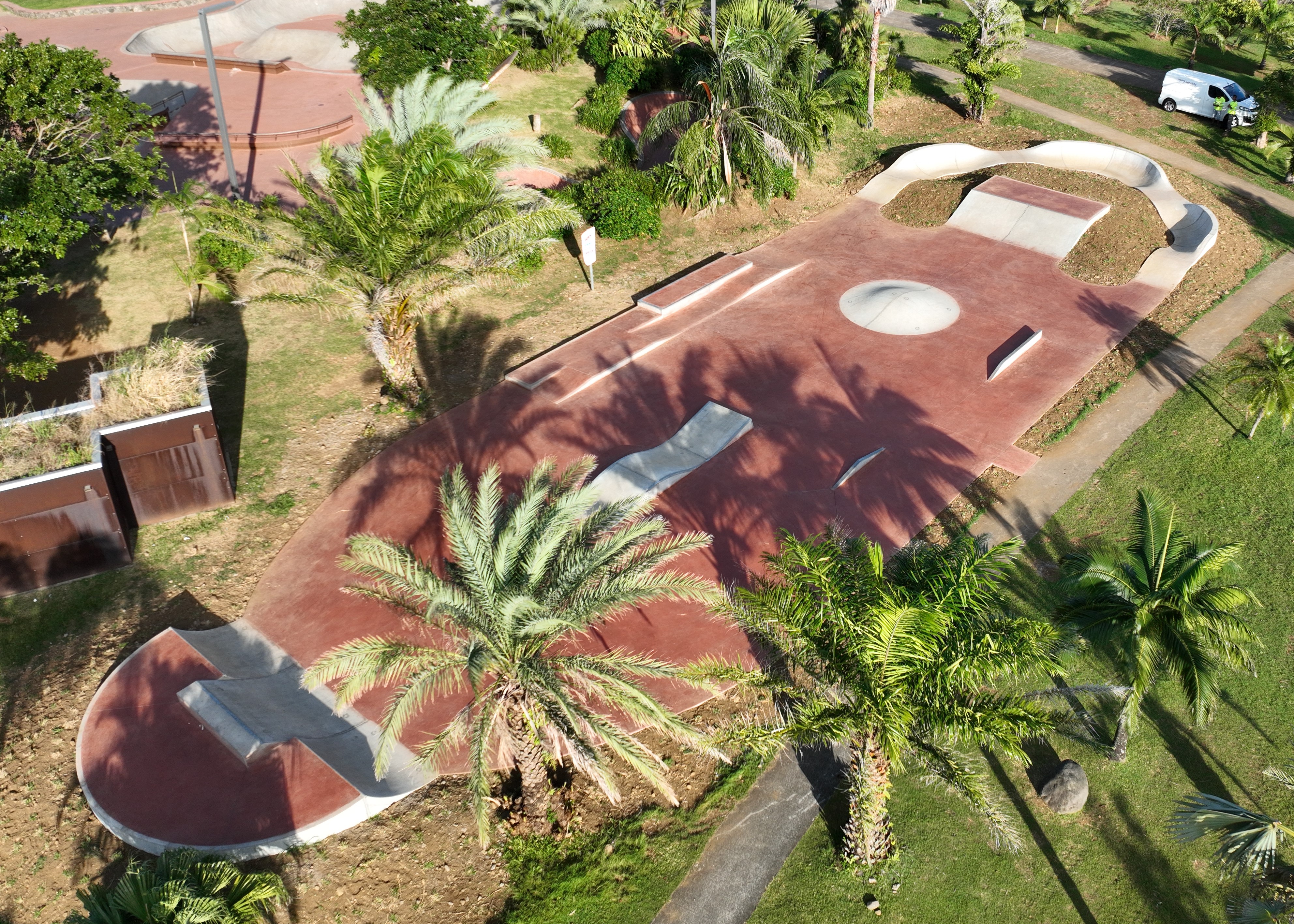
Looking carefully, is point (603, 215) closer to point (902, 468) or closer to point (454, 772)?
point (902, 468)

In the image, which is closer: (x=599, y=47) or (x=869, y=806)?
(x=869, y=806)

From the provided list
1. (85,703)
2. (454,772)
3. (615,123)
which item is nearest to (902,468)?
(454,772)

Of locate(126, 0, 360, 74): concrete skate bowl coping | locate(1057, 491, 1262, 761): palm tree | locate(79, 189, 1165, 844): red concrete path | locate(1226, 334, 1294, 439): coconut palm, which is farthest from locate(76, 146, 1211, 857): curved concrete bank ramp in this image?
locate(126, 0, 360, 74): concrete skate bowl coping

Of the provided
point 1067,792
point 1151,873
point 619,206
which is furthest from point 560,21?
point 1151,873

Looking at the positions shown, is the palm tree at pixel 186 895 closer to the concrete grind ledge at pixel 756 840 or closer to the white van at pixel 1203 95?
the concrete grind ledge at pixel 756 840

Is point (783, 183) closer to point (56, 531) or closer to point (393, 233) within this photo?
point (393, 233)

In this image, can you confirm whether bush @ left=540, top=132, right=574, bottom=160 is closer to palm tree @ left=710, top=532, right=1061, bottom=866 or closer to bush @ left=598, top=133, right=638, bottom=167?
bush @ left=598, top=133, right=638, bottom=167

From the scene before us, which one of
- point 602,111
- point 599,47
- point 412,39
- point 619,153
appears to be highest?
point 412,39
